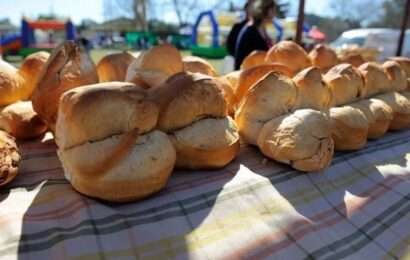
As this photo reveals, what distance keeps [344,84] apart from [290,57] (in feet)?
0.63

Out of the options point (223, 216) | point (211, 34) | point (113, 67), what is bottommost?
point (211, 34)

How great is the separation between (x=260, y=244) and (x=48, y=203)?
1.21 feet

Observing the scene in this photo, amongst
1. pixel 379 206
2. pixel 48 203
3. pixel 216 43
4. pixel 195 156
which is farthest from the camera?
pixel 216 43

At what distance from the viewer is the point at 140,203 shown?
666 millimetres

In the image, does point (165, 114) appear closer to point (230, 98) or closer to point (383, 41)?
point (230, 98)

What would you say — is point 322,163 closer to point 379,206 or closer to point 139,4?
point 379,206

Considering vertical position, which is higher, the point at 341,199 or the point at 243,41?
the point at 243,41

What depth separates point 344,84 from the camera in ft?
3.39

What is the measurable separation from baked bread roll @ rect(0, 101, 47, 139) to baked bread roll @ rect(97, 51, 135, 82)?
18 cm

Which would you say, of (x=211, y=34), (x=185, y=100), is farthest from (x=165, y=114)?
(x=211, y=34)

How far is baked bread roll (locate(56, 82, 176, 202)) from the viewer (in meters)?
0.62

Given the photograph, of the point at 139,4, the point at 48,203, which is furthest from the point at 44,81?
the point at 139,4

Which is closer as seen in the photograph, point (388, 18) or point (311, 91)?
point (311, 91)

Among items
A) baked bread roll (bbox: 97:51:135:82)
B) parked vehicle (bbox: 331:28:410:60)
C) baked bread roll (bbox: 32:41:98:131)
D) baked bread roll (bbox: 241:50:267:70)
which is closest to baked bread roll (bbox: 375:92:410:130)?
baked bread roll (bbox: 241:50:267:70)
